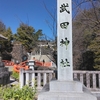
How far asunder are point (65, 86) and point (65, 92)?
0.49ft

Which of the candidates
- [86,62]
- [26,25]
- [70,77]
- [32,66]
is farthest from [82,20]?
[32,66]

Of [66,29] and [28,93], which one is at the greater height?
[66,29]

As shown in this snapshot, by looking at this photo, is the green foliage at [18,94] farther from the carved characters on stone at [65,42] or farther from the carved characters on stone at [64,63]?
the carved characters on stone at [65,42]

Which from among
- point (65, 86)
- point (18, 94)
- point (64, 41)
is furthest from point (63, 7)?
point (18, 94)

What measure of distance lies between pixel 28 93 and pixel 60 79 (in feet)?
2.81

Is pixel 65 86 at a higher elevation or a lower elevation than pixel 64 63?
lower

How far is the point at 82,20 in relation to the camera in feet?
26.2

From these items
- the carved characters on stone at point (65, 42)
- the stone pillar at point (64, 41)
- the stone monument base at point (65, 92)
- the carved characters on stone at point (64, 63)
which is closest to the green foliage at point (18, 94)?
the stone monument base at point (65, 92)

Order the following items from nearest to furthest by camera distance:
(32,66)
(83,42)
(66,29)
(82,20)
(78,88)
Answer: (78,88), (66,29), (82,20), (83,42), (32,66)

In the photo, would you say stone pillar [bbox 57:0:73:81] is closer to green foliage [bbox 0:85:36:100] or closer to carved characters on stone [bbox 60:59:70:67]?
carved characters on stone [bbox 60:59:70:67]

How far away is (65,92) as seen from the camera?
3.91m

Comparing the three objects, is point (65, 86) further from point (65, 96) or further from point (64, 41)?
point (64, 41)

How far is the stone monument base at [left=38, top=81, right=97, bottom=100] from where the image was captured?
12.1 feet

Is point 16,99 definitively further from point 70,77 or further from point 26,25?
point 26,25
